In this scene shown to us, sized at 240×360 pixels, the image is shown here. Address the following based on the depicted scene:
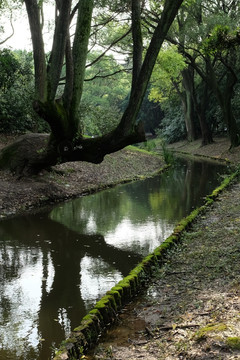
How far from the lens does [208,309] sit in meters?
4.32

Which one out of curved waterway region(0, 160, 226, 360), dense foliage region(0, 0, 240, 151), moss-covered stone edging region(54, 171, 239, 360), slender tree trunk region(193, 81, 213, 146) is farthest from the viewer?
slender tree trunk region(193, 81, 213, 146)

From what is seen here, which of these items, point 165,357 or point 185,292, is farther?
point 185,292

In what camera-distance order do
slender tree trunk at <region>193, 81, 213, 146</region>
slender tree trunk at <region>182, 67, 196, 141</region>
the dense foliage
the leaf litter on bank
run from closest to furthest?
the leaf litter on bank, the dense foliage, slender tree trunk at <region>193, 81, 213, 146</region>, slender tree trunk at <region>182, 67, 196, 141</region>

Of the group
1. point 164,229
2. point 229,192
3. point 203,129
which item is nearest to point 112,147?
point 164,229

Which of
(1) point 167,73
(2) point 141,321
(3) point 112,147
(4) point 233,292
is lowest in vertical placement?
(2) point 141,321

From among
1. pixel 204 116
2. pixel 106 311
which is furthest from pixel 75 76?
pixel 204 116

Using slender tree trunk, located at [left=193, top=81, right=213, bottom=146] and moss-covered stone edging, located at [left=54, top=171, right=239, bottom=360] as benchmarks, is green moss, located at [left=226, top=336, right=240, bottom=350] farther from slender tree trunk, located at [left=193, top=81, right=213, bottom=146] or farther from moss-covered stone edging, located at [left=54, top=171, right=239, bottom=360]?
slender tree trunk, located at [left=193, top=81, right=213, bottom=146]

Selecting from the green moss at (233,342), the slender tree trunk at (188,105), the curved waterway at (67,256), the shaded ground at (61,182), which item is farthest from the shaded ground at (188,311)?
the slender tree trunk at (188,105)

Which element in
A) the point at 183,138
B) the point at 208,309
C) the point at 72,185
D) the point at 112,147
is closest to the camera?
the point at 208,309

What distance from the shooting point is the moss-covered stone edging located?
3762mm

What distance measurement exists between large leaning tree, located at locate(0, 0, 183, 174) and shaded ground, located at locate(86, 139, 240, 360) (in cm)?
408

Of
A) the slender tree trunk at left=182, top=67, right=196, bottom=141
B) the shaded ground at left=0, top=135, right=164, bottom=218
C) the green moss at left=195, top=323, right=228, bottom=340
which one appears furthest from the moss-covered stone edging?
the slender tree trunk at left=182, top=67, right=196, bottom=141

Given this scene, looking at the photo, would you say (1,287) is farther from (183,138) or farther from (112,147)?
(183,138)

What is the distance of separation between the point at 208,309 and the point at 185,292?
30.4 inches
